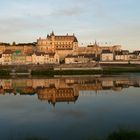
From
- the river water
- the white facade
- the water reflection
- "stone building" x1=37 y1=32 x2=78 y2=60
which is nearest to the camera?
the river water

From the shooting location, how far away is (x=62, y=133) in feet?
29.6

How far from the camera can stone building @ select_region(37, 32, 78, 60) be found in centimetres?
6069

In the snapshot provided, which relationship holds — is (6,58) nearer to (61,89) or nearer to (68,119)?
(61,89)

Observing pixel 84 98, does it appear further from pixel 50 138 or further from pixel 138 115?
pixel 50 138

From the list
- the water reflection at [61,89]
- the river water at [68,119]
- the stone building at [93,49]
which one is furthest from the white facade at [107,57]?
the river water at [68,119]

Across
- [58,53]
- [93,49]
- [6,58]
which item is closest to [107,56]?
[58,53]

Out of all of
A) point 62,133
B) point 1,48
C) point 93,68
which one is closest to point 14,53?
point 1,48

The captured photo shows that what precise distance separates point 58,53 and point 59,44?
373 centimetres

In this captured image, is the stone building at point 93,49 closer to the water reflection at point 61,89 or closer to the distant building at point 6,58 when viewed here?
the distant building at point 6,58

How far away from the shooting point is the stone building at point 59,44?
60.7 meters

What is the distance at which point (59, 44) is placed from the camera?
203 ft

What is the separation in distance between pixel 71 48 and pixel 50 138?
53389 mm

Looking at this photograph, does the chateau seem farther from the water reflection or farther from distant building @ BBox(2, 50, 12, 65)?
the water reflection

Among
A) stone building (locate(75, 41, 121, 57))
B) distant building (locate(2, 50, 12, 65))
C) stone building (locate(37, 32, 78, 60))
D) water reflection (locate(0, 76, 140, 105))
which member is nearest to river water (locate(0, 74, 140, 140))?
water reflection (locate(0, 76, 140, 105))
